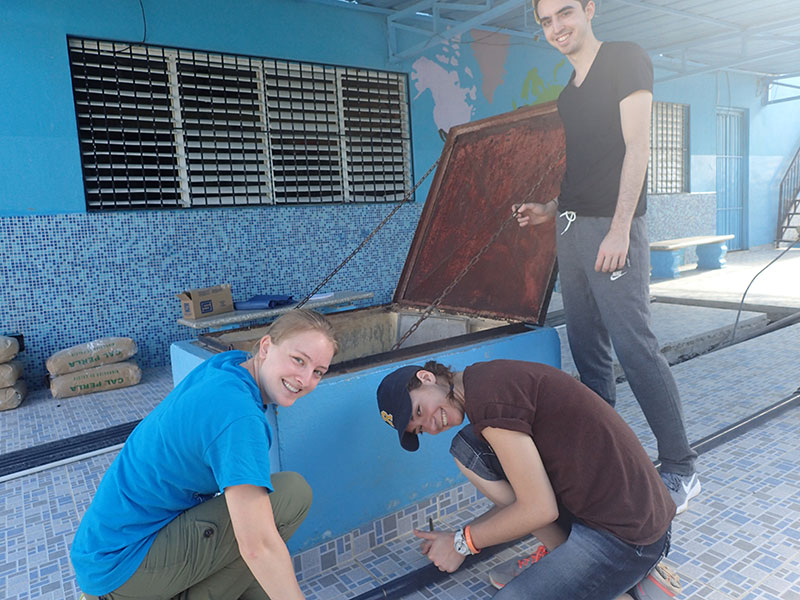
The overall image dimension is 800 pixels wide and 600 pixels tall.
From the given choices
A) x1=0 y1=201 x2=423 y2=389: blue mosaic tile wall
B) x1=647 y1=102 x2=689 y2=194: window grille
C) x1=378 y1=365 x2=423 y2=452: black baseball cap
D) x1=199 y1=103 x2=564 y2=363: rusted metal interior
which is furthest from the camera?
x1=647 y1=102 x2=689 y2=194: window grille

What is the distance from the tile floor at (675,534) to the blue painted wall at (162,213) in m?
1.71

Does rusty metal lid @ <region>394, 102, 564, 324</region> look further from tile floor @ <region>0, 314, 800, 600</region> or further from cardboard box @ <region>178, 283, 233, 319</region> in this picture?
cardboard box @ <region>178, 283, 233, 319</region>

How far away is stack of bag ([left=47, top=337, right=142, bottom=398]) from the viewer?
14.6 feet

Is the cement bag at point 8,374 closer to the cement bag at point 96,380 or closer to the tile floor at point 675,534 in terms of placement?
the cement bag at point 96,380

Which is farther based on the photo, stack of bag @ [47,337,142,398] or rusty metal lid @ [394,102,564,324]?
stack of bag @ [47,337,142,398]

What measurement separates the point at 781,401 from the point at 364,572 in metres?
2.71

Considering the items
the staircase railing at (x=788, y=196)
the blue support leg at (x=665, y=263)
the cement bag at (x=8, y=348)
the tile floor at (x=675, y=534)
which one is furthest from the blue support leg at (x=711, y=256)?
the cement bag at (x=8, y=348)

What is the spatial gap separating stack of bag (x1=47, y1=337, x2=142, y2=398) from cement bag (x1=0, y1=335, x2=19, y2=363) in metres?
0.24

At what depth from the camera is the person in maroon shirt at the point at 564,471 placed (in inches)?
57.8

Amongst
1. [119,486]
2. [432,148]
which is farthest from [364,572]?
[432,148]

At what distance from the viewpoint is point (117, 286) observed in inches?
203

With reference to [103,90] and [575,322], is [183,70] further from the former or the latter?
[575,322]

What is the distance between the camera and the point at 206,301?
512cm

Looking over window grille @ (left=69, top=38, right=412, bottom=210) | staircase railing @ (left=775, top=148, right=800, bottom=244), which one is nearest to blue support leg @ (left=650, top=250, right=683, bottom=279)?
window grille @ (left=69, top=38, right=412, bottom=210)
